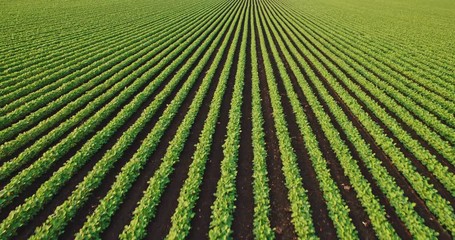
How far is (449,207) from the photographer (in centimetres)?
806

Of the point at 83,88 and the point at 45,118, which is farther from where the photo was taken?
the point at 83,88

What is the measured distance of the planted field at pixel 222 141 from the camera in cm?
791

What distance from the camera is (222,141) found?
11633mm

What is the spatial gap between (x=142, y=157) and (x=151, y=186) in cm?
170

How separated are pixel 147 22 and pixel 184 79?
20.1 meters

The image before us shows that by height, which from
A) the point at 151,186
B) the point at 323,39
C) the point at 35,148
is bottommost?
the point at 323,39

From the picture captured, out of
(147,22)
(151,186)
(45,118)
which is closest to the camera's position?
(151,186)

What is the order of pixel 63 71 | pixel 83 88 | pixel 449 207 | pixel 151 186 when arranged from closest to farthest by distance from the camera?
pixel 449 207 → pixel 151 186 → pixel 83 88 → pixel 63 71

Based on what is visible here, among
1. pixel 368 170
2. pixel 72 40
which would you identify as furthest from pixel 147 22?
pixel 368 170

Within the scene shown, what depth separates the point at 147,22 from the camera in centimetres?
3338

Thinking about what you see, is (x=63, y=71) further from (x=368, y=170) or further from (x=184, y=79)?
(x=368, y=170)

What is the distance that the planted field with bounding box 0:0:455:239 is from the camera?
311 inches

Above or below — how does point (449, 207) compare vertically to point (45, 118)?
below

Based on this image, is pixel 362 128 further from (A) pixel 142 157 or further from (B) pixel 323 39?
(B) pixel 323 39
